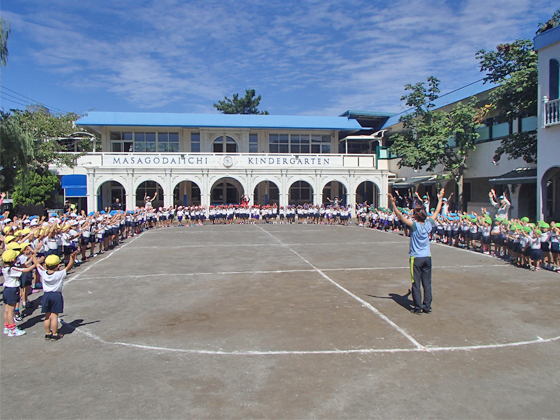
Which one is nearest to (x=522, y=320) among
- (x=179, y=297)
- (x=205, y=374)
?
(x=205, y=374)

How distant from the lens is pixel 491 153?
2612 cm

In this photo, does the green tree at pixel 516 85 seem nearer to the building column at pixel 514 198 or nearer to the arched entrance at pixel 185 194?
the building column at pixel 514 198

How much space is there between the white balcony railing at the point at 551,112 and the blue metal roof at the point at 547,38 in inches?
90.4

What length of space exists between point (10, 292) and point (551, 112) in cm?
1971

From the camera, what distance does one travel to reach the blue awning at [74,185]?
1274 inches

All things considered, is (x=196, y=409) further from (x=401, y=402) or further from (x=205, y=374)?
(x=401, y=402)

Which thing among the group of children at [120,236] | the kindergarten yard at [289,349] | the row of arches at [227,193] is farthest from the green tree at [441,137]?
the kindergarten yard at [289,349]

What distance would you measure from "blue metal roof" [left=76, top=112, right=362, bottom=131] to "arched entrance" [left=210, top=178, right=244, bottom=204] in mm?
5629

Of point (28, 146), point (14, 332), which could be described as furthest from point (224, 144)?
point (14, 332)

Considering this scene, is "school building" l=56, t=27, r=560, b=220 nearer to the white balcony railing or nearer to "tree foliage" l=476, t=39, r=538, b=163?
"tree foliage" l=476, t=39, r=538, b=163

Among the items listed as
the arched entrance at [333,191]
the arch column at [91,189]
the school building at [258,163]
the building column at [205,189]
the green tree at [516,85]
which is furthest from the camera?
the arched entrance at [333,191]

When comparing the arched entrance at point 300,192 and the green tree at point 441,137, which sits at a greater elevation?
the green tree at point 441,137

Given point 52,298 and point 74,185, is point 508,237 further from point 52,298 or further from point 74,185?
point 74,185

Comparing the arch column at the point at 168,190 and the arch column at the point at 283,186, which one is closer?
the arch column at the point at 168,190
